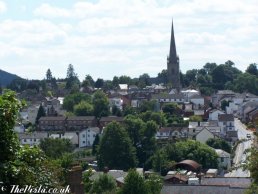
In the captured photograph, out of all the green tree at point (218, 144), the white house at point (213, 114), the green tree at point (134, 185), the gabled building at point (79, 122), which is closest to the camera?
the green tree at point (134, 185)

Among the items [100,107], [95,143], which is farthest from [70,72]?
[95,143]

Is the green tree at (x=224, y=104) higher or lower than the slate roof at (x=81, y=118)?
higher

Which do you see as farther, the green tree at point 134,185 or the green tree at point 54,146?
the green tree at point 54,146

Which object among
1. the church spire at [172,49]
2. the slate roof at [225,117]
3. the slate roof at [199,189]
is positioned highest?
the church spire at [172,49]

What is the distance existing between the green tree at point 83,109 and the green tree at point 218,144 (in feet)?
92.3

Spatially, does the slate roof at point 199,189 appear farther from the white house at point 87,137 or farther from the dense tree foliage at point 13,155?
the white house at point 87,137

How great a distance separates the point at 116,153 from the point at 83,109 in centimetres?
3365

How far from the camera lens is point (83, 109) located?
91000mm

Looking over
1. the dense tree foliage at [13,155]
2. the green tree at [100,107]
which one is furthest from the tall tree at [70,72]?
the dense tree foliage at [13,155]

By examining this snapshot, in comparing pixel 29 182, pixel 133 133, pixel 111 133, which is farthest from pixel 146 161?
pixel 29 182

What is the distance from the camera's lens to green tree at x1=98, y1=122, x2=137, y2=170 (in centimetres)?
5738

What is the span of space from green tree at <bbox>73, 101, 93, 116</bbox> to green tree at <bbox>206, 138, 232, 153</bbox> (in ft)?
92.3

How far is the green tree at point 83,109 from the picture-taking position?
90562 millimetres

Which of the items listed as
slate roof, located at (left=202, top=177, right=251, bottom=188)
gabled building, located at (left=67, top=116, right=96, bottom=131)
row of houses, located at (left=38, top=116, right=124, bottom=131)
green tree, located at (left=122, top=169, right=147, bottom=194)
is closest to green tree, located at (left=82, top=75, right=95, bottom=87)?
row of houses, located at (left=38, top=116, right=124, bottom=131)
